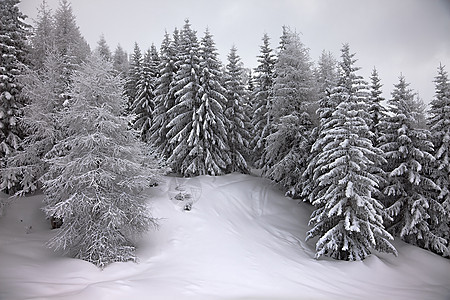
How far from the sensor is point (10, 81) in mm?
16125

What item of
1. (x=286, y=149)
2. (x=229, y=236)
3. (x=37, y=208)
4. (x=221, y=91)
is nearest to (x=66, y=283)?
(x=229, y=236)

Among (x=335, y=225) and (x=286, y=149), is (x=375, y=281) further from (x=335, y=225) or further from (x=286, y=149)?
(x=286, y=149)

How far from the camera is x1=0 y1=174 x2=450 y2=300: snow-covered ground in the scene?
26.9 ft

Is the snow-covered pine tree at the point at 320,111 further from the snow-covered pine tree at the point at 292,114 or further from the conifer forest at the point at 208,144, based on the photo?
the snow-covered pine tree at the point at 292,114

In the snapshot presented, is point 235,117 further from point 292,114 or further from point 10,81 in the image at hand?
point 10,81

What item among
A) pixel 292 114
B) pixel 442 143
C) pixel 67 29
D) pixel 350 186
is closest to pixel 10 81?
pixel 67 29

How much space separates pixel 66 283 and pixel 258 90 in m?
22.5

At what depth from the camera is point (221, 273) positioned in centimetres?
1061

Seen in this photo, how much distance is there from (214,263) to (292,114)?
502 inches

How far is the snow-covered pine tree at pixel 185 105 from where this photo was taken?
22.1 metres

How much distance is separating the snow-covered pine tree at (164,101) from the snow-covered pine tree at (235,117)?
218 inches

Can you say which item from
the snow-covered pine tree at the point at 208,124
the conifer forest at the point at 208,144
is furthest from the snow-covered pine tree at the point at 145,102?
the snow-covered pine tree at the point at 208,124

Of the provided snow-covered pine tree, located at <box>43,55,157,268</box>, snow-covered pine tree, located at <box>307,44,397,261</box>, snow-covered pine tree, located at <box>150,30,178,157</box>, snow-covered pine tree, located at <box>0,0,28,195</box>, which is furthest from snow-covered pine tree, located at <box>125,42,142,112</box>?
snow-covered pine tree, located at <box>307,44,397,261</box>

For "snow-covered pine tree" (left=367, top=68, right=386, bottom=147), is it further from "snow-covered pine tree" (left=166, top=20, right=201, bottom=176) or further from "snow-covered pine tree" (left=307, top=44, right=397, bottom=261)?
"snow-covered pine tree" (left=166, top=20, right=201, bottom=176)
